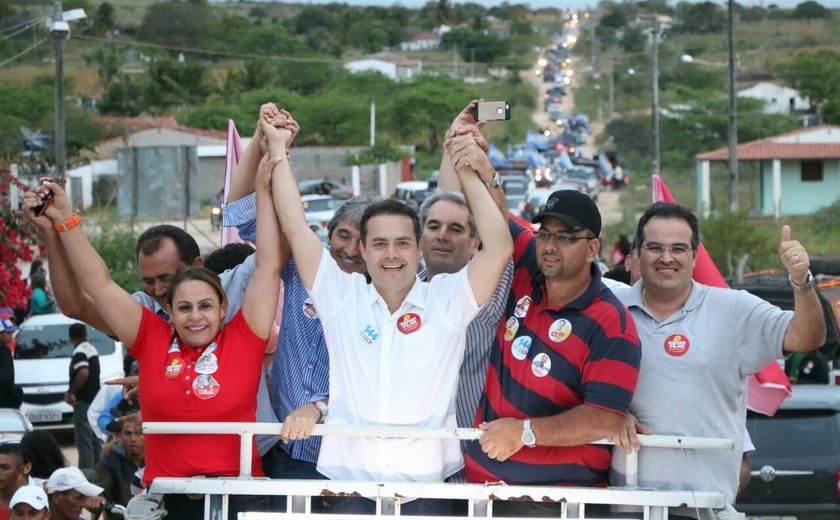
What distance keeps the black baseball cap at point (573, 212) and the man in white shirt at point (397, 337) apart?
195mm

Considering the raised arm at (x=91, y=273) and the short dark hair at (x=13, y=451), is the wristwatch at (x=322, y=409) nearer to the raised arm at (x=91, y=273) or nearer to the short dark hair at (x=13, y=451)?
the raised arm at (x=91, y=273)

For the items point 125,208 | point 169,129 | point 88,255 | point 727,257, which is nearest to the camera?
point 88,255

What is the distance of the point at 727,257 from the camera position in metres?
27.2

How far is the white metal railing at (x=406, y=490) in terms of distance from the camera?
4.60 metres

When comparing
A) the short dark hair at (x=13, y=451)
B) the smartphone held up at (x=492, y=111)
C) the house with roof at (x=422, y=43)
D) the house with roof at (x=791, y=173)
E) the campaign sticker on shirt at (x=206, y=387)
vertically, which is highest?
the house with roof at (x=422, y=43)

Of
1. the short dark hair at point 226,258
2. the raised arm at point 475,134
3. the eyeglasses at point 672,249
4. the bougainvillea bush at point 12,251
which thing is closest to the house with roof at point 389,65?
the bougainvillea bush at point 12,251

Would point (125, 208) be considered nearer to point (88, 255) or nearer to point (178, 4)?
point (88, 255)

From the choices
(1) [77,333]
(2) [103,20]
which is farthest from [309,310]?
(2) [103,20]

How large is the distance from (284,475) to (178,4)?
381 ft

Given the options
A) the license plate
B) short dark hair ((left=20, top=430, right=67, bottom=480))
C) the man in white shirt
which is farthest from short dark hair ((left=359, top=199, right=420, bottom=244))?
the license plate

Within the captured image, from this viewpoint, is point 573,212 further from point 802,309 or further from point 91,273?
point 91,273

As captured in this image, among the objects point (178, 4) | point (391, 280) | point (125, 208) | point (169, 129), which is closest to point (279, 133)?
point (391, 280)

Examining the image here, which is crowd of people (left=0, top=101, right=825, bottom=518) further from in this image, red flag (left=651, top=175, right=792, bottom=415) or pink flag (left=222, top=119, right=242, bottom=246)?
pink flag (left=222, top=119, right=242, bottom=246)

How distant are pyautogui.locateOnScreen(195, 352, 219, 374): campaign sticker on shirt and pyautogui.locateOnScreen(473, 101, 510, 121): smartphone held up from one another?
1.45m
